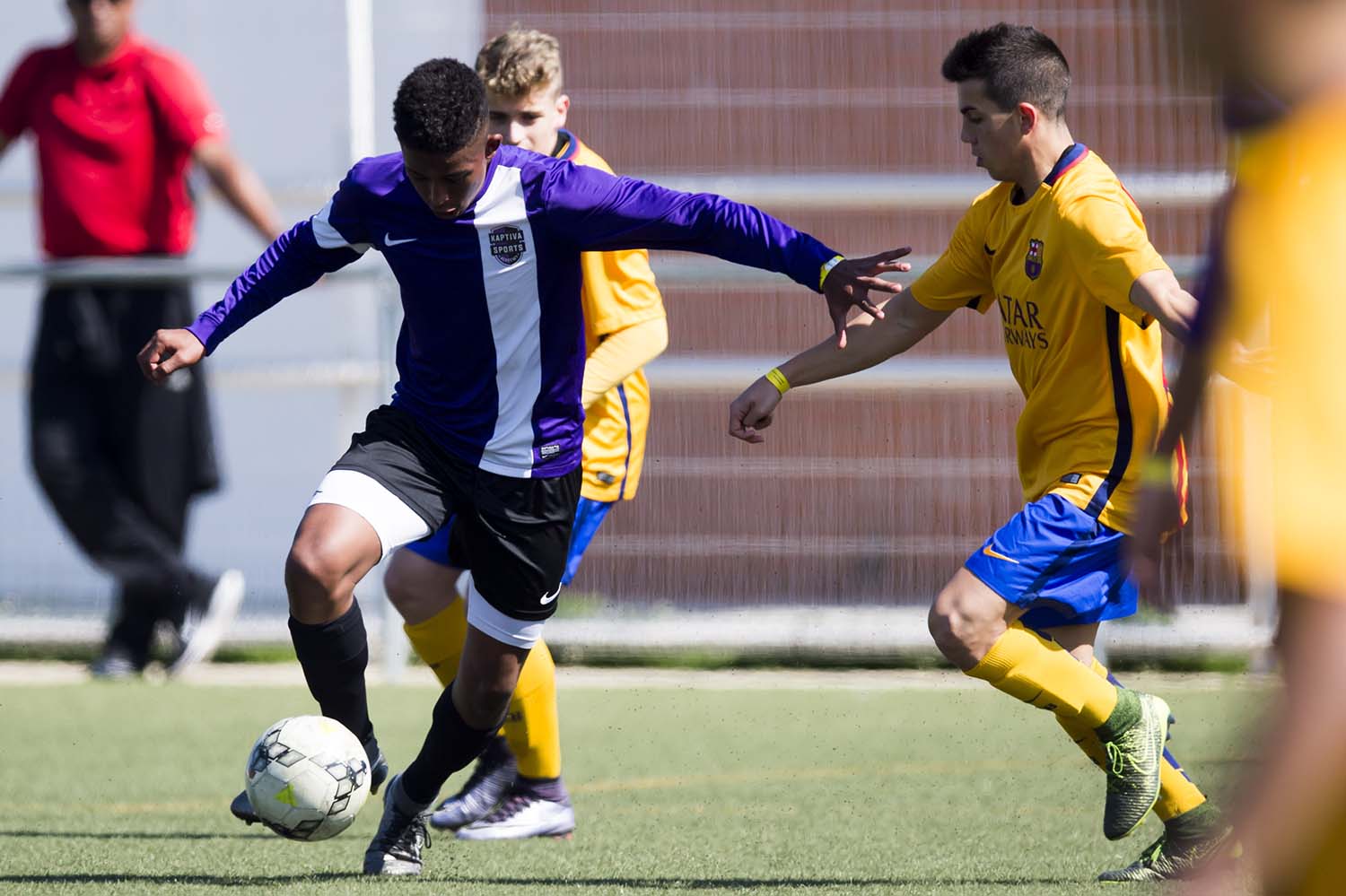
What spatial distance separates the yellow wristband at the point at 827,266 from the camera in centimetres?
389

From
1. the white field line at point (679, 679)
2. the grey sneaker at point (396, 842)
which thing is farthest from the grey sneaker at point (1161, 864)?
the white field line at point (679, 679)

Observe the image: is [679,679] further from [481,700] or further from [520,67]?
[481,700]

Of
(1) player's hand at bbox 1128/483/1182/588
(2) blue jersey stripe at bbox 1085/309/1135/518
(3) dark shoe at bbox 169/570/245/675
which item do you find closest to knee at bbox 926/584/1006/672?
(2) blue jersey stripe at bbox 1085/309/1135/518

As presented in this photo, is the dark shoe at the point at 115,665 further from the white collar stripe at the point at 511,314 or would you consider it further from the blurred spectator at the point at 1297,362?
the blurred spectator at the point at 1297,362

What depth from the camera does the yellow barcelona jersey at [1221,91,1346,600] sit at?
2.01 meters

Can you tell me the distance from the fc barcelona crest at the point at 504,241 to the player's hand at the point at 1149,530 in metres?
2.19

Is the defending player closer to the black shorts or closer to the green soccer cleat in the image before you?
the black shorts

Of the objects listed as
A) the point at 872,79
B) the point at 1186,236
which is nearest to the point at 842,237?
the point at 872,79

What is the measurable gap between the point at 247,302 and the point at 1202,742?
3391 mm

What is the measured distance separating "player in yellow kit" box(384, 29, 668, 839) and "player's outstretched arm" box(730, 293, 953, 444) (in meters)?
0.76

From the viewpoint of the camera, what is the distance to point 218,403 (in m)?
8.72

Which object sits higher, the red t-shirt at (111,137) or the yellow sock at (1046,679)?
the red t-shirt at (111,137)

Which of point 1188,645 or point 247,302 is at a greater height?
point 247,302

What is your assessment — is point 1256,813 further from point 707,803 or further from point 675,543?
point 675,543
